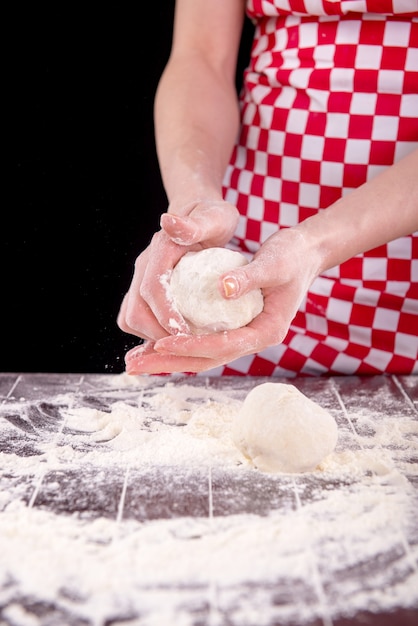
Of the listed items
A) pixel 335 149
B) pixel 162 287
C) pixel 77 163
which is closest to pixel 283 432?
pixel 162 287

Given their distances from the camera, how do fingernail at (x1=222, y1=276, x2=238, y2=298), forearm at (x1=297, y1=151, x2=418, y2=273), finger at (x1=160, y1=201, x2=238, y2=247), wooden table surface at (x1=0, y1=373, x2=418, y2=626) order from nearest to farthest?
wooden table surface at (x1=0, y1=373, x2=418, y2=626), fingernail at (x1=222, y1=276, x2=238, y2=298), finger at (x1=160, y1=201, x2=238, y2=247), forearm at (x1=297, y1=151, x2=418, y2=273)

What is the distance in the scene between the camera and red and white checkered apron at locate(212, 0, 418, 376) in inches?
72.8

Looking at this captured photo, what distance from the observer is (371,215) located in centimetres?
162

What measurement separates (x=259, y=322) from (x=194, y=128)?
697 mm

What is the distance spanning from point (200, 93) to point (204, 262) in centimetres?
74

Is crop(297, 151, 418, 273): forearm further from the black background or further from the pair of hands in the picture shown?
the black background

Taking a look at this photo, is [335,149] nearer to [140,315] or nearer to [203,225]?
[203,225]

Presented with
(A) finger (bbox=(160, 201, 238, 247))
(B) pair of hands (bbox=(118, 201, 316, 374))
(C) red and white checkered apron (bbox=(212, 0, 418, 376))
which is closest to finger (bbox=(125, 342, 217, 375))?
(B) pair of hands (bbox=(118, 201, 316, 374))

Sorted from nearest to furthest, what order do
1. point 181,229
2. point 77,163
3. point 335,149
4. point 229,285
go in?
point 229,285, point 181,229, point 335,149, point 77,163

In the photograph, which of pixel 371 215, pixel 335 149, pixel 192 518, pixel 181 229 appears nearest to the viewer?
pixel 192 518

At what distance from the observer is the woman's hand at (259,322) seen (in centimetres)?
142

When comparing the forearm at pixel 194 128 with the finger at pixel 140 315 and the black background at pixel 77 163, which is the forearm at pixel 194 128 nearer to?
the finger at pixel 140 315

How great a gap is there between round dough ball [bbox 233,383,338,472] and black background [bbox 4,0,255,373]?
992 millimetres

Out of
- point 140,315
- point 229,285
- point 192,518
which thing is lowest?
point 192,518
